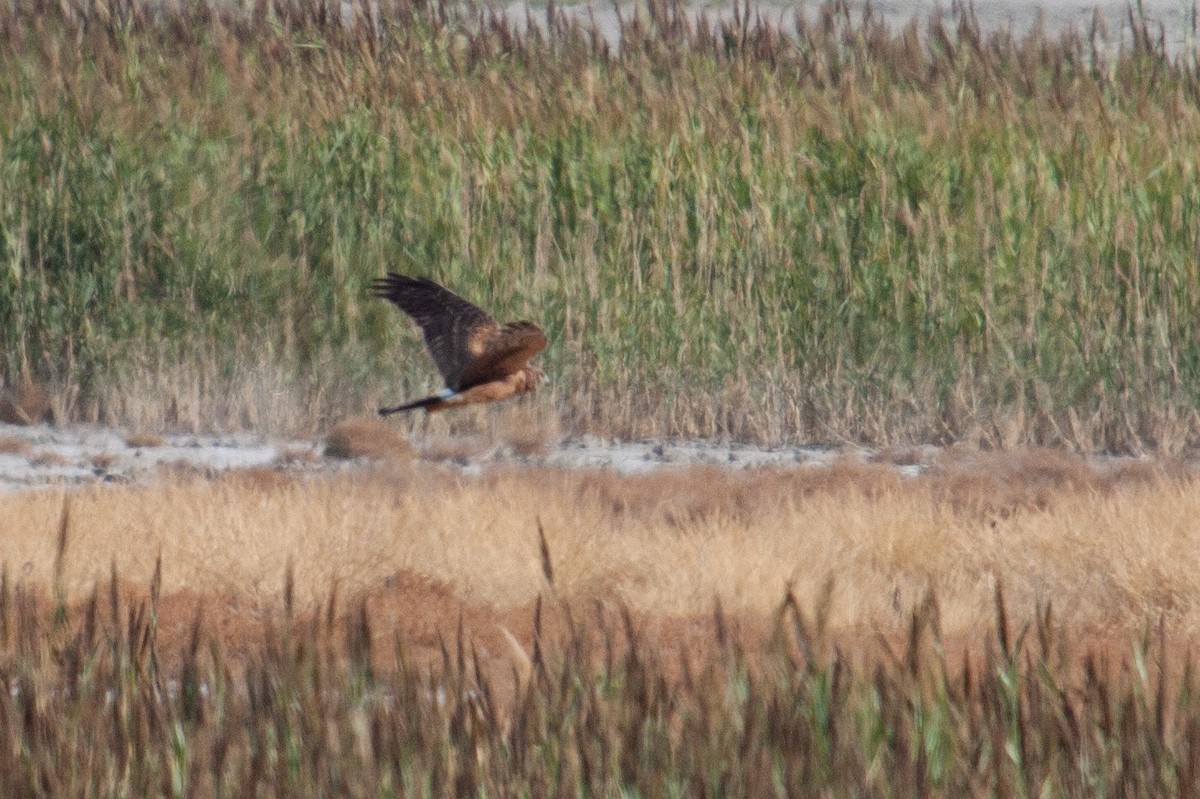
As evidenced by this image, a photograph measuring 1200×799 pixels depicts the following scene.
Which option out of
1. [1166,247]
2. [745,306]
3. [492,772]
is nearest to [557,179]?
[745,306]

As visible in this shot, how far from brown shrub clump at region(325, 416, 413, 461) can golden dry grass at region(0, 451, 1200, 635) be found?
185 cm

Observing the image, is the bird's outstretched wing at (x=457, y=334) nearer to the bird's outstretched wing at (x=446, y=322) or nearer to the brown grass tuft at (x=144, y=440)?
the bird's outstretched wing at (x=446, y=322)

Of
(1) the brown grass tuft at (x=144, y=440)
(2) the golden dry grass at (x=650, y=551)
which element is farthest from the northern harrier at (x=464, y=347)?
(1) the brown grass tuft at (x=144, y=440)

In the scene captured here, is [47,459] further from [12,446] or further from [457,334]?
[457,334]

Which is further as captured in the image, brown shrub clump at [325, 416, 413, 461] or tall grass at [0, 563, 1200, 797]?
brown shrub clump at [325, 416, 413, 461]

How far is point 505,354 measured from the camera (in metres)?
6.64

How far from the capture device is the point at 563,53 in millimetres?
11250

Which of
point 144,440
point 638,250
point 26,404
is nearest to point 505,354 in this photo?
point 638,250

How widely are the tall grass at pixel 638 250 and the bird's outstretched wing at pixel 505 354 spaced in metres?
2.85

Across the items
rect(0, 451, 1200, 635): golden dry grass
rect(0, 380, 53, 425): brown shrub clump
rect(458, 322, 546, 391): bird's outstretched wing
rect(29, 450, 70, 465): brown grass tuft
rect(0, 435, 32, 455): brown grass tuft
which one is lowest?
rect(0, 451, 1200, 635): golden dry grass

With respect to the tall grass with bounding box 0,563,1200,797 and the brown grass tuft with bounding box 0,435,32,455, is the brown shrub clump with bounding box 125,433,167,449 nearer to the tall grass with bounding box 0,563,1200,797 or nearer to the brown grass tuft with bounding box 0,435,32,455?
the brown grass tuft with bounding box 0,435,32,455

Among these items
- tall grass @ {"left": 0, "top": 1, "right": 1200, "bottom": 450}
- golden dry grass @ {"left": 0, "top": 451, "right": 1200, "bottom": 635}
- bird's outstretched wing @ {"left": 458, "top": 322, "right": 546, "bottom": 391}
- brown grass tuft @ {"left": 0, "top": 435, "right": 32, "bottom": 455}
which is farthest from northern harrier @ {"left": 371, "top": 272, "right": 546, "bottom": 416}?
brown grass tuft @ {"left": 0, "top": 435, "right": 32, "bottom": 455}

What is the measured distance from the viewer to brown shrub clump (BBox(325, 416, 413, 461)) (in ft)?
30.7

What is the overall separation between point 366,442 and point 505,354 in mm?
2884
